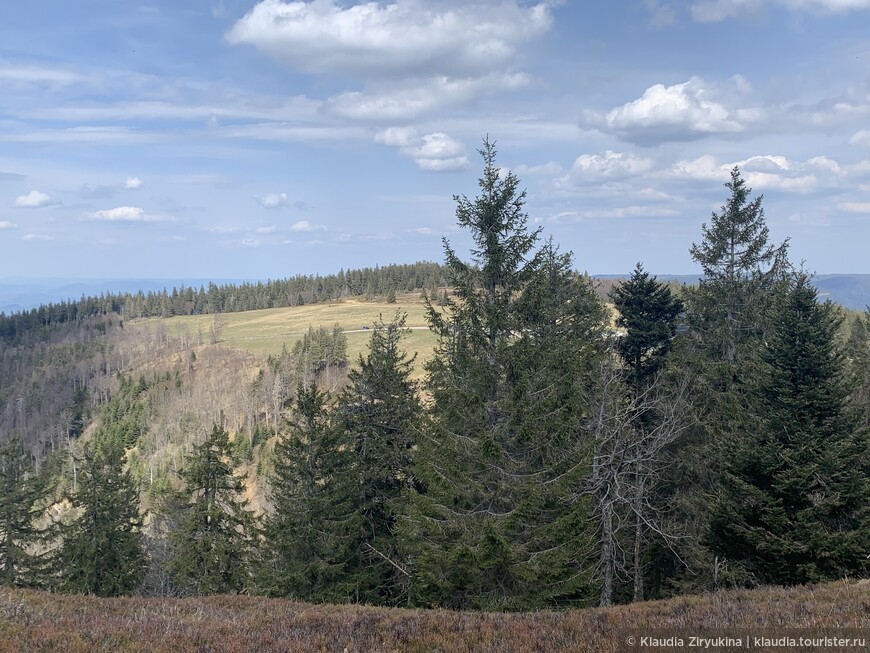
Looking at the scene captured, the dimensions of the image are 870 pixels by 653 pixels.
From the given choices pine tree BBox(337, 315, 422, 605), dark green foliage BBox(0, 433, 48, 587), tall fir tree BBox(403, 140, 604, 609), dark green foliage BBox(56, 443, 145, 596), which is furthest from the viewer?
dark green foliage BBox(0, 433, 48, 587)

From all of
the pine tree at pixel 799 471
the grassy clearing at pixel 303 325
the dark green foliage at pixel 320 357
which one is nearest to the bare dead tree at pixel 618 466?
the pine tree at pixel 799 471

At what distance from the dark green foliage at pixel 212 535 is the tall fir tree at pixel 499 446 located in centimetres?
1102

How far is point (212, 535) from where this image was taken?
80.5 feet

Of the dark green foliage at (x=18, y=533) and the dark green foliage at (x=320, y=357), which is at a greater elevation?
the dark green foliage at (x=320, y=357)

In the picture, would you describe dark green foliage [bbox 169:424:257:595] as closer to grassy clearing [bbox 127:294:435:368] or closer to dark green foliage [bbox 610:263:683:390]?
dark green foliage [bbox 610:263:683:390]

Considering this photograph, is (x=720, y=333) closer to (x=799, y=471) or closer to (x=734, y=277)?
(x=734, y=277)

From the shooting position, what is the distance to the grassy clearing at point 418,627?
771 cm

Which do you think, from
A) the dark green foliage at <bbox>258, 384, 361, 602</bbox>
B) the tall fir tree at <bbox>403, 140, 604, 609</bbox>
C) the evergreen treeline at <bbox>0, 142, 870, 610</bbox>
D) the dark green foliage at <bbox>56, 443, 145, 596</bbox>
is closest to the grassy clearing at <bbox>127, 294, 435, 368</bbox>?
the dark green foliage at <bbox>56, 443, 145, 596</bbox>

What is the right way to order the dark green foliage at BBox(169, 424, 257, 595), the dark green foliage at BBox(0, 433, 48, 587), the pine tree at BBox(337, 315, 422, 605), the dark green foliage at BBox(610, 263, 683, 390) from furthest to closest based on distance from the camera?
1. the dark green foliage at BBox(0, 433, 48, 587)
2. the dark green foliage at BBox(610, 263, 683, 390)
3. the dark green foliage at BBox(169, 424, 257, 595)
4. the pine tree at BBox(337, 315, 422, 605)

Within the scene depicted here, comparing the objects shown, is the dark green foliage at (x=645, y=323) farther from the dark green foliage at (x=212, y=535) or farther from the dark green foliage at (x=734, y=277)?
the dark green foliage at (x=212, y=535)

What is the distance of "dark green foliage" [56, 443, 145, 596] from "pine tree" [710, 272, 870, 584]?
99.3 ft

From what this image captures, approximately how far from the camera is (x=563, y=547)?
15.1 m

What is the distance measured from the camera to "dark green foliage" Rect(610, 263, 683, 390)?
26.0m

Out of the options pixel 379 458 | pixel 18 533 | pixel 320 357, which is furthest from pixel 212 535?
pixel 320 357
